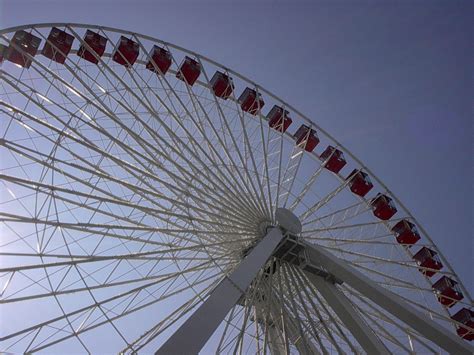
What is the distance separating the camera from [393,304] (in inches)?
543

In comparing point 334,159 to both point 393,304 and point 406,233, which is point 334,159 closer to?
point 406,233

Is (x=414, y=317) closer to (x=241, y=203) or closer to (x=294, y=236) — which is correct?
(x=294, y=236)

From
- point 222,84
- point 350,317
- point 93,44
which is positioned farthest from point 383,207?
point 93,44

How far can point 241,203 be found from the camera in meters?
15.4

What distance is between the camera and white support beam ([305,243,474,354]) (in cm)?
1309

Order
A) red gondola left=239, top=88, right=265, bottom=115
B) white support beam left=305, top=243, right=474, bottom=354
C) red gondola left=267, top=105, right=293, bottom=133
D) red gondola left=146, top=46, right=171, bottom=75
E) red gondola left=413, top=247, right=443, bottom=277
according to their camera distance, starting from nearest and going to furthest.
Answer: white support beam left=305, top=243, right=474, bottom=354, red gondola left=146, top=46, right=171, bottom=75, red gondola left=239, top=88, right=265, bottom=115, red gondola left=413, top=247, right=443, bottom=277, red gondola left=267, top=105, right=293, bottom=133

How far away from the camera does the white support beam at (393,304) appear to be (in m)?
13.1

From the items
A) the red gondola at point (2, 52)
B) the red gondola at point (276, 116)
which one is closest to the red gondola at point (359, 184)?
the red gondola at point (276, 116)

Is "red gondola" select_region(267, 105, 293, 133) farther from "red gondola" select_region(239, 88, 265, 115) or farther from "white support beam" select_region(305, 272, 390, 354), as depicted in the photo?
"white support beam" select_region(305, 272, 390, 354)

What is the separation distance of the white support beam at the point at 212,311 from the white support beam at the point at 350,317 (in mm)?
2719

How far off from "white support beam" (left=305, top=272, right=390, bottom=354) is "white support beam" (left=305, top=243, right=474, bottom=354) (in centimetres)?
52

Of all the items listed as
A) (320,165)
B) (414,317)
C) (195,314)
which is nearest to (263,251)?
(195,314)

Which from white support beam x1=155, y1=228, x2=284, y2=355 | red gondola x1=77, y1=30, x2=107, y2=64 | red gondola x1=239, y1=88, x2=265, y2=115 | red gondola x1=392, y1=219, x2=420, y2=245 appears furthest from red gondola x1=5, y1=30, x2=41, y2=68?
red gondola x1=392, y1=219, x2=420, y2=245

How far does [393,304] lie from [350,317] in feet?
4.98
